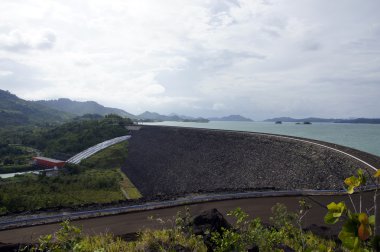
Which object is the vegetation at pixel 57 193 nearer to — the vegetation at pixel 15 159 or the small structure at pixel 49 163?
the small structure at pixel 49 163

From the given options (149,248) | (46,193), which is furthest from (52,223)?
(46,193)

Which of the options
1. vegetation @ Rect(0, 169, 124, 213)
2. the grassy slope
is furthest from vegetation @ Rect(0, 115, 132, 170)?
vegetation @ Rect(0, 169, 124, 213)

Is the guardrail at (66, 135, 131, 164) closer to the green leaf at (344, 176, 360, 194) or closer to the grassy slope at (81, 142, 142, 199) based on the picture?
the grassy slope at (81, 142, 142, 199)

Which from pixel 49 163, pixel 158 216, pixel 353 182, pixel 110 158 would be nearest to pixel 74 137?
pixel 49 163

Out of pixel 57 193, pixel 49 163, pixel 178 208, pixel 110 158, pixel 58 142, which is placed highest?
pixel 178 208

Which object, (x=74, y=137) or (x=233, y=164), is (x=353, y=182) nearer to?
(x=233, y=164)

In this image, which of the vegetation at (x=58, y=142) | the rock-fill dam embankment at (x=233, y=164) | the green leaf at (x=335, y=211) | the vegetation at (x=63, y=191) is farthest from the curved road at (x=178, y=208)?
the vegetation at (x=58, y=142)
